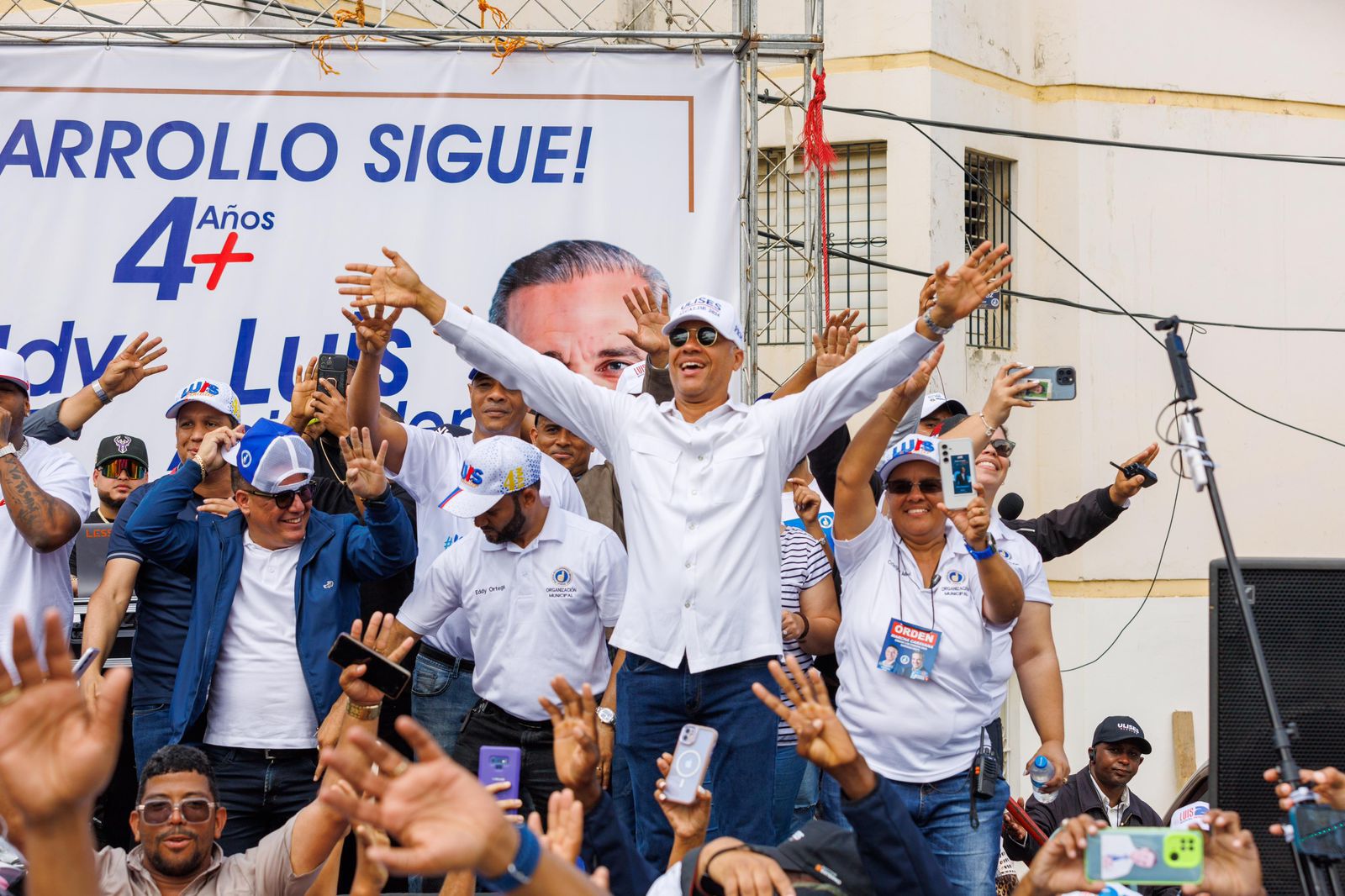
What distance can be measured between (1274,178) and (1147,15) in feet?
A: 6.16

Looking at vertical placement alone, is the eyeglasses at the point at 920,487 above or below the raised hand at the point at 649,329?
below

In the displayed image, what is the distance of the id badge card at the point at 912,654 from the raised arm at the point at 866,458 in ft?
1.21

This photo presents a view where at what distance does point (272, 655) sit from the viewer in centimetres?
502

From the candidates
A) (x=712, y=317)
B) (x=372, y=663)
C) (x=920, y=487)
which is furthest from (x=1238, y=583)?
(x=372, y=663)

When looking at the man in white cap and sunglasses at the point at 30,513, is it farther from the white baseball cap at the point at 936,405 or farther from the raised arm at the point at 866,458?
the white baseball cap at the point at 936,405

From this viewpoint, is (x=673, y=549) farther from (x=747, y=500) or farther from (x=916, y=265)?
(x=916, y=265)

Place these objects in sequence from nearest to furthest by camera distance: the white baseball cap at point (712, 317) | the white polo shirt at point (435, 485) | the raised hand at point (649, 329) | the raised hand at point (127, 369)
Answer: the white baseball cap at point (712, 317) < the raised hand at point (649, 329) < the white polo shirt at point (435, 485) < the raised hand at point (127, 369)

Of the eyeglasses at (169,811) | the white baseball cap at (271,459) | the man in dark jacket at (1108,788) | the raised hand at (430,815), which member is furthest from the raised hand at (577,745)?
the man in dark jacket at (1108,788)

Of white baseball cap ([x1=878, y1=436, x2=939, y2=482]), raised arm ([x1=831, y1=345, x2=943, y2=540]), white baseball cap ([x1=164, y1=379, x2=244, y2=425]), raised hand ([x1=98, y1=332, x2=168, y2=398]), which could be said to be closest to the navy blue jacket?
white baseball cap ([x1=164, y1=379, x2=244, y2=425])

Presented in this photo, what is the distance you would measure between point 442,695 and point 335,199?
3.20 m

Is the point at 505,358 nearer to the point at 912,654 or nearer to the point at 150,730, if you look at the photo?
the point at 912,654

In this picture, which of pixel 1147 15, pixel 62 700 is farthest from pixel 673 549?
pixel 1147 15

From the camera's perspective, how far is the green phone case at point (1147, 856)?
9.77 feet

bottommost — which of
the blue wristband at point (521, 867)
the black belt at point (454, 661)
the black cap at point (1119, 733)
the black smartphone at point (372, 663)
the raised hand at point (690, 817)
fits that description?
the black cap at point (1119, 733)
